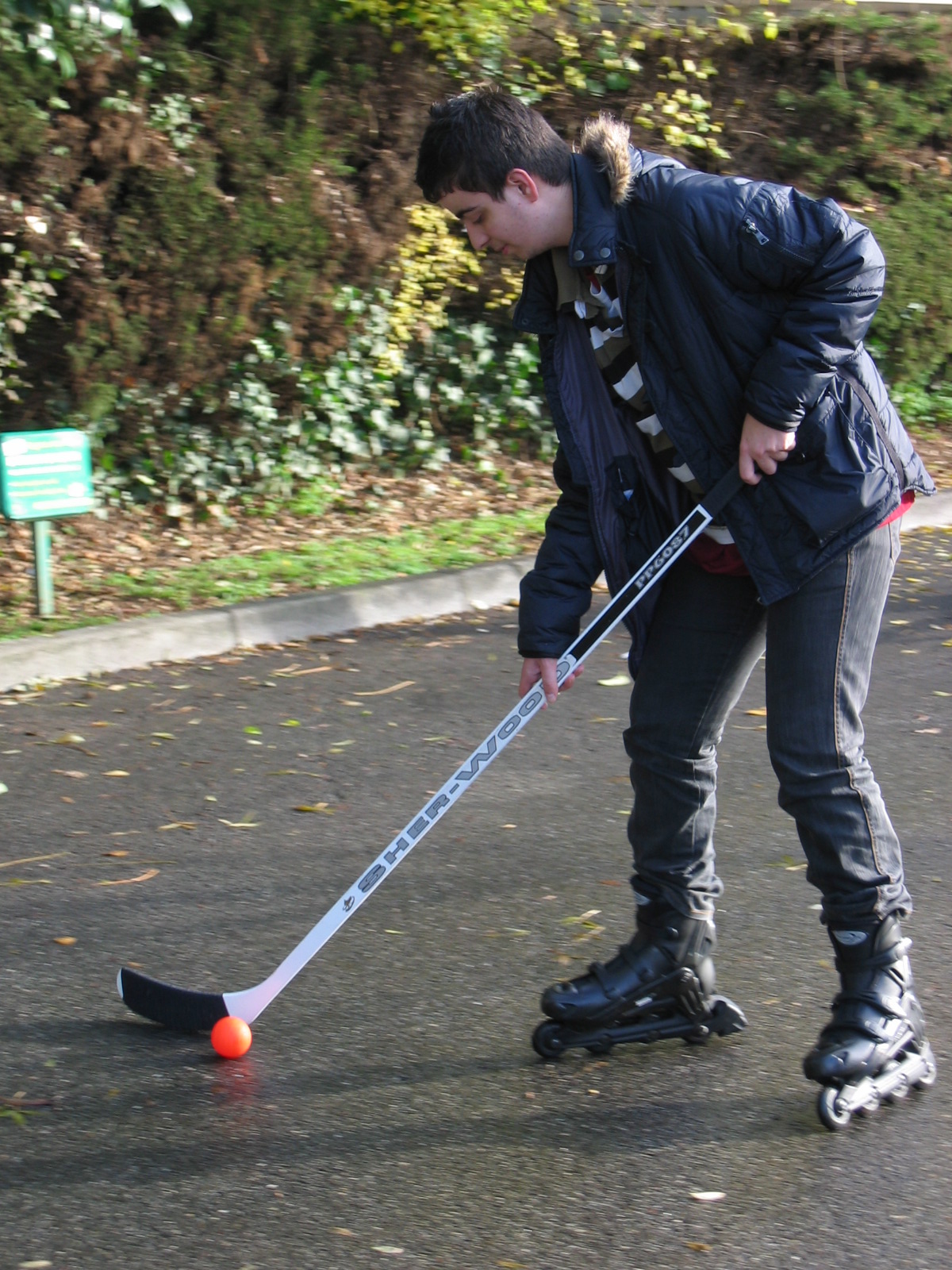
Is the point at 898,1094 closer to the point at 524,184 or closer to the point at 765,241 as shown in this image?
the point at 765,241

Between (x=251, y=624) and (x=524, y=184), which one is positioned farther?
(x=251, y=624)

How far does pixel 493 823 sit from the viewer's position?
455cm

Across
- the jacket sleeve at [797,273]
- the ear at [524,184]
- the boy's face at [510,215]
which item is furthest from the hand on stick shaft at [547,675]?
the ear at [524,184]

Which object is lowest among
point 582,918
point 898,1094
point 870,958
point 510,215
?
point 582,918

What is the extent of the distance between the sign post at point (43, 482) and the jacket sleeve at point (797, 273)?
14.8ft

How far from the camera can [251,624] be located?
650 cm

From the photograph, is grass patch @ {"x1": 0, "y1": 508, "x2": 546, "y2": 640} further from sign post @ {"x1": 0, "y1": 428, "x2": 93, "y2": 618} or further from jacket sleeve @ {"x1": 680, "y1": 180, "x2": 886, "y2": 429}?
jacket sleeve @ {"x1": 680, "y1": 180, "x2": 886, "y2": 429}

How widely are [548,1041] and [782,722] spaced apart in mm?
836

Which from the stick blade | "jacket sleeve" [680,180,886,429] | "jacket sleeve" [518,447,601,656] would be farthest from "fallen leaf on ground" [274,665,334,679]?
"jacket sleeve" [680,180,886,429]

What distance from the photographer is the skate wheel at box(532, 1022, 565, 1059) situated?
10.3 feet

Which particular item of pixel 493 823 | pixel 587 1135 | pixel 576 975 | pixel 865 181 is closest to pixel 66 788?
pixel 493 823

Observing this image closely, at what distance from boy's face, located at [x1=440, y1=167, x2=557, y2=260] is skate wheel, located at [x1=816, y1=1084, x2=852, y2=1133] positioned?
5.49 feet

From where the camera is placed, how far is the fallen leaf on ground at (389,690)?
19.1 ft

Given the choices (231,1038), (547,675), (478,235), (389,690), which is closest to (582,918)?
(547,675)
